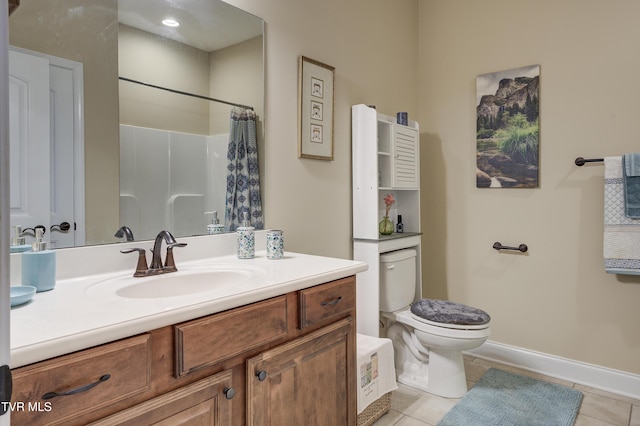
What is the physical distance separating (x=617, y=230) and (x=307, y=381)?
6.44 ft

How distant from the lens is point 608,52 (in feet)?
7.54

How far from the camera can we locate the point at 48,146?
120 cm

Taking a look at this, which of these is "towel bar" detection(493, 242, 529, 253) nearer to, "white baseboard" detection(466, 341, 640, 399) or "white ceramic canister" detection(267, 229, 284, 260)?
"white baseboard" detection(466, 341, 640, 399)

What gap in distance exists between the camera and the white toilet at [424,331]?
6.88 feet

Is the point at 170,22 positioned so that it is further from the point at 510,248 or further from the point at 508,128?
the point at 510,248

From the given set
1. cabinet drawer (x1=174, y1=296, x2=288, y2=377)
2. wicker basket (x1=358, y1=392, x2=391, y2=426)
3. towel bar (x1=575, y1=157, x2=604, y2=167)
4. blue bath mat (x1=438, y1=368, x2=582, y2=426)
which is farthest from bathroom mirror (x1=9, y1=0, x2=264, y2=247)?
towel bar (x1=575, y1=157, x2=604, y2=167)

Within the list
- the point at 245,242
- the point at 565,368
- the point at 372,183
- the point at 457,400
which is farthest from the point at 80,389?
the point at 565,368

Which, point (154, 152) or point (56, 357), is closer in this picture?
point (56, 357)

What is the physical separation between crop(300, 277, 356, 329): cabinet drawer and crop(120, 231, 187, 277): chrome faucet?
1.60 ft

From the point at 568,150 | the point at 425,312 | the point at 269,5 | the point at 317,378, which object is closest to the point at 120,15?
the point at 269,5

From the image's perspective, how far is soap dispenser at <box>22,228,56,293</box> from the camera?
1059 mm

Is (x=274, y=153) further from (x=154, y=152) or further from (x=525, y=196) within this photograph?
(x=525, y=196)

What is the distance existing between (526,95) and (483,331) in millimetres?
1552

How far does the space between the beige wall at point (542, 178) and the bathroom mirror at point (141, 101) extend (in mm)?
1637
